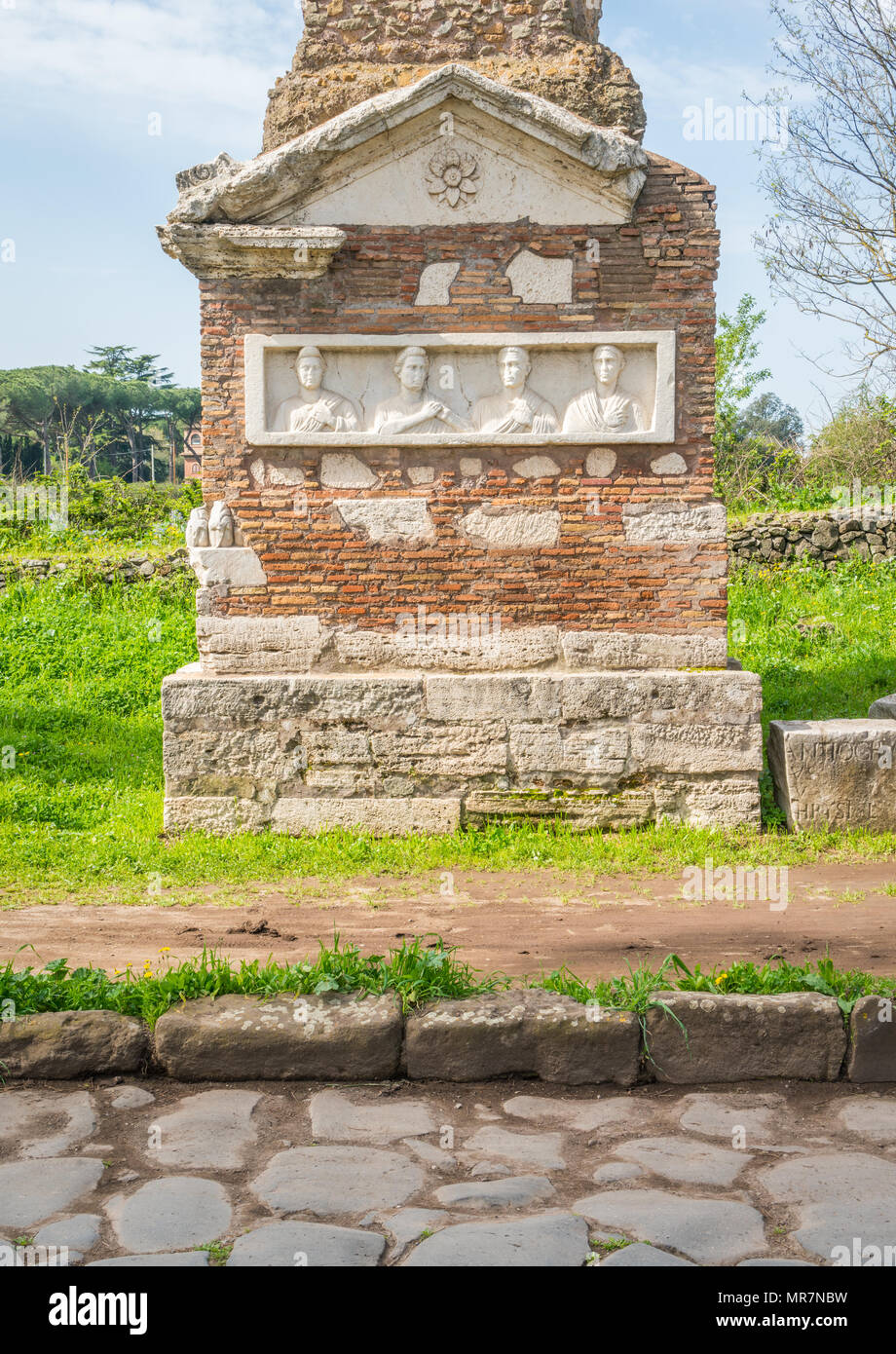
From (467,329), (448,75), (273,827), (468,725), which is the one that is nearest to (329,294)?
(467,329)

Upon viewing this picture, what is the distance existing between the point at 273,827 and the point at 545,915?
6.34ft

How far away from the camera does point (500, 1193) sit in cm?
283

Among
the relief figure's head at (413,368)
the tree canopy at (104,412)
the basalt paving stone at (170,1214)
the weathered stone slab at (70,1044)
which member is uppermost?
the tree canopy at (104,412)

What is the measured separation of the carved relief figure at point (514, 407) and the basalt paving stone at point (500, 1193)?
4.62 meters

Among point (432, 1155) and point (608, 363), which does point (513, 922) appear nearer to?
point (432, 1155)

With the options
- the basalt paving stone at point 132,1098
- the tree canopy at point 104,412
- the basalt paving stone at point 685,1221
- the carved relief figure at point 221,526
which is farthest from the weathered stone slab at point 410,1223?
the tree canopy at point 104,412

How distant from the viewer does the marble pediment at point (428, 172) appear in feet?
20.7

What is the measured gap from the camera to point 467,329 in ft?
21.7

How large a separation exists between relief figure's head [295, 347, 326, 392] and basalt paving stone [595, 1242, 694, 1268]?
5222 millimetres

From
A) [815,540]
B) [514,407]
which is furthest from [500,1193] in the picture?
[815,540]

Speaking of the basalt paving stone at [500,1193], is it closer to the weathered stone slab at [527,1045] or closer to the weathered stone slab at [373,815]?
the weathered stone slab at [527,1045]

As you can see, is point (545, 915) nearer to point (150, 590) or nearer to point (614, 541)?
point (614, 541)

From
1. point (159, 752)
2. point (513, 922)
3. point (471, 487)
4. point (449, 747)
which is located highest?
point (471, 487)

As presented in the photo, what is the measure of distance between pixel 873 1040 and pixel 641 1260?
4.46ft
